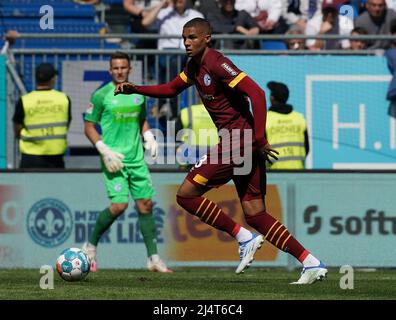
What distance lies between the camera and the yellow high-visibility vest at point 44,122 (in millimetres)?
16328

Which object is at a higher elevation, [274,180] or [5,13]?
[5,13]

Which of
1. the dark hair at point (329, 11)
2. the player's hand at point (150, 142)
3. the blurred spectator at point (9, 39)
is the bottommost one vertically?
the player's hand at point (150, 142)

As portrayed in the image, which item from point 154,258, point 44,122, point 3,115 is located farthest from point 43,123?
point 154,258

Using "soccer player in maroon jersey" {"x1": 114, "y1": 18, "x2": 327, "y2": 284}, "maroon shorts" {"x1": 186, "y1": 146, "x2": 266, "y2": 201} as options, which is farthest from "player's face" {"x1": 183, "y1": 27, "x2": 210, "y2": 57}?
"maroon shorts" {"x1": 186, "y1": 146, "x2": 266, "y2": 201}

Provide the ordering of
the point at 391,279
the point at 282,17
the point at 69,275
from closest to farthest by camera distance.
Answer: the point at 69,275 < the point at 391,279 < the point at 282,17

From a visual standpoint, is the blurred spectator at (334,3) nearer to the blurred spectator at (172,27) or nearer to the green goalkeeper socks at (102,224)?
the blurred spectator at (172,27)

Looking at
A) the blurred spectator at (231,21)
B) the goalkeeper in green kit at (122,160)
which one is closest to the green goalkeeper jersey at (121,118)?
A: the goalkeeper in green kit at (122,160)

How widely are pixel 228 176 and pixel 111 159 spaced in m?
2.99

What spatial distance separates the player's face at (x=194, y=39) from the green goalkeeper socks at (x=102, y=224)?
137 inches
